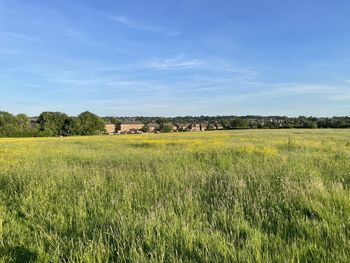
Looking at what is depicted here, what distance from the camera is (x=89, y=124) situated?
363 ft

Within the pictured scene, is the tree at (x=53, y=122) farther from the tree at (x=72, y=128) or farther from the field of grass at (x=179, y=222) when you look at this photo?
the field of grass at (x=179, y=222)

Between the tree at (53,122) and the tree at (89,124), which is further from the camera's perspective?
the tree at (89,124)

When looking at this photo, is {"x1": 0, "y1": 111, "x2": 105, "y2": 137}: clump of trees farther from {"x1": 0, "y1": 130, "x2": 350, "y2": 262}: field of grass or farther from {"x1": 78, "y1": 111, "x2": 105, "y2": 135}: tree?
{"x1": 0, "y1": 130, "x2": 350, "y2": 262}: field of grass

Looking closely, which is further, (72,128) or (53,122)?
(72,128)

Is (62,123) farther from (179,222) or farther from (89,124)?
(179,222)

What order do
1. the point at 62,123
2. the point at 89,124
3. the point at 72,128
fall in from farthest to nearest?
the point at 89,124 → the point at 62,123 → the point at 72,128

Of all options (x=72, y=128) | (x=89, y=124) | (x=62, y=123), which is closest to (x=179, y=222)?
(x=72, y=128)

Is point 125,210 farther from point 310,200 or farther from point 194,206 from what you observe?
point 310,200

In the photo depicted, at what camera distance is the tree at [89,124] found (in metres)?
108

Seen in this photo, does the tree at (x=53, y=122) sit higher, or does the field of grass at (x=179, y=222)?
the tree at (x=53, y=122)

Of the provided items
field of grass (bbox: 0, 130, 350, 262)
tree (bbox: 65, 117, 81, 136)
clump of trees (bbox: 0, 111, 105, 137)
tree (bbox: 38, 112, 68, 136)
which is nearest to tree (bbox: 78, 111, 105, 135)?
clump of trees (bbox: 0, 111, 105, 137)

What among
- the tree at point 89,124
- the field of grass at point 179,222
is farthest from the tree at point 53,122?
the field of grass at point 179,222

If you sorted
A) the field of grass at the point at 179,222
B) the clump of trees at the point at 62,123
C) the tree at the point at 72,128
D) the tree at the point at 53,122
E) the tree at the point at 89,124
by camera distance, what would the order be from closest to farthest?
the field of grass at the point at 179,222 → the tree at the point at 53,122 → the clump of trees at the point at 62,123 → the tree at the point at 72,128 → the tree at the point at 89,124

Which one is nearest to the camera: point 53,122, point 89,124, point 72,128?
point 53,122
